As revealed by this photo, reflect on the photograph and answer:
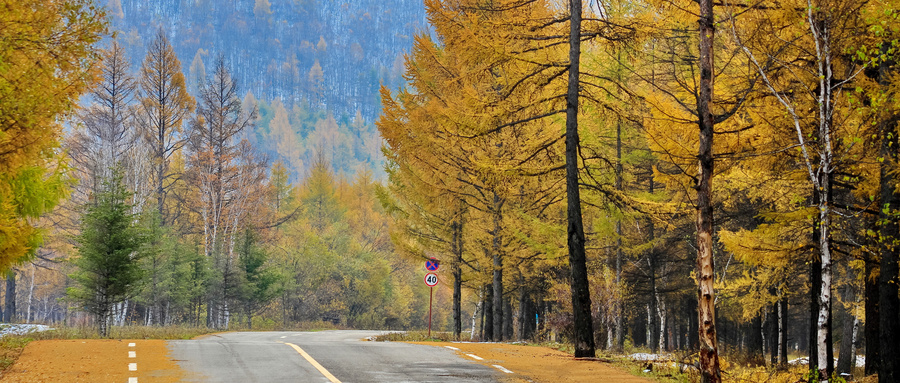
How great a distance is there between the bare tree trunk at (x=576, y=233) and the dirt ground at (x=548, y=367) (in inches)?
21.8

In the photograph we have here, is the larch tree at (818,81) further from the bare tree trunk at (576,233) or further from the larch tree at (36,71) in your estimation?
the larch tree at (36,71)

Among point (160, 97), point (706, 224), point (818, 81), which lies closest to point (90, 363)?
point (706, 224)

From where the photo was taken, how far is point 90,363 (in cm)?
1012

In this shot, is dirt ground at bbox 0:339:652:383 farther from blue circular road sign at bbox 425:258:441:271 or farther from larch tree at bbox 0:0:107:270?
blue circular road sign at bbox 425:258:441:271

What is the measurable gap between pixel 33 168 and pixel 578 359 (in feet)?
40.4

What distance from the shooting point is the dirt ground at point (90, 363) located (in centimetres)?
882

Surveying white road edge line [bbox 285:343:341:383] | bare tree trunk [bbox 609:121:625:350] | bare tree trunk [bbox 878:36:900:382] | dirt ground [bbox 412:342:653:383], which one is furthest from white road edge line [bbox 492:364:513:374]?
bare tree trunk [bbox 609:121:625:350]

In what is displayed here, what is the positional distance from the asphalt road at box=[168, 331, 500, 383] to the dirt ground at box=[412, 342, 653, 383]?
0.44 m

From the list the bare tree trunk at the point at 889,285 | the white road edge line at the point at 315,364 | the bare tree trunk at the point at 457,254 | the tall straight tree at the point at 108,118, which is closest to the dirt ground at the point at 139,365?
the white road edge line at the point at 315,364

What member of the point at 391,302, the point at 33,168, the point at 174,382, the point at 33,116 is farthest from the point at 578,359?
the point at 391,302

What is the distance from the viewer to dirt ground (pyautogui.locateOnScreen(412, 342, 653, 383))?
9.57m

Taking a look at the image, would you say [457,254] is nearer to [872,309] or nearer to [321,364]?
[872,309]

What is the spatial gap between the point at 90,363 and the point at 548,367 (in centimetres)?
728

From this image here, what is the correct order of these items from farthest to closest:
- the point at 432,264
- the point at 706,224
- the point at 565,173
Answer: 1. the point at 432,264
2. the point at 565,173
3. the point at 706,224
